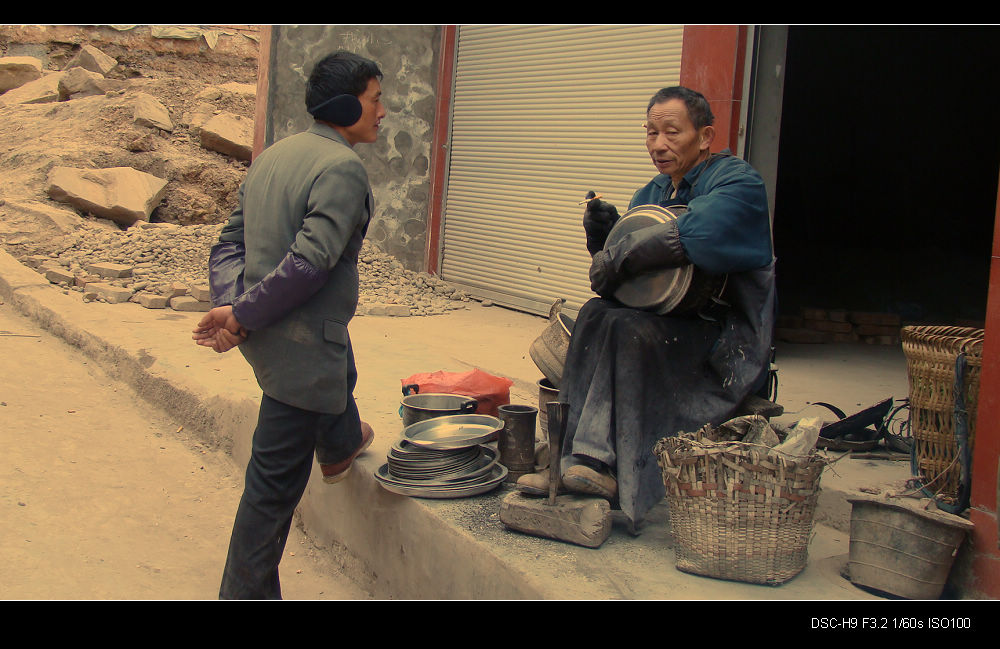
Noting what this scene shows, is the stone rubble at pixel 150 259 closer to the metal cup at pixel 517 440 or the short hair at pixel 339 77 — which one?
the metal cup at pixel 517 440

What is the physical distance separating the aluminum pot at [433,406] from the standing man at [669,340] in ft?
2.12

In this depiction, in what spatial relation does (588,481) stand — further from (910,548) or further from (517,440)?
(910,548)

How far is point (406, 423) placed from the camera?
3859 mm

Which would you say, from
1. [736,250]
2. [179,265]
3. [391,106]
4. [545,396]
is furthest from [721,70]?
[179,265]

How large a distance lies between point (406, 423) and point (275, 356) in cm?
99

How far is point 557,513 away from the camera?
3.04 m

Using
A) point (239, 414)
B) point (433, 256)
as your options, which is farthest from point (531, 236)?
point (239, 414)

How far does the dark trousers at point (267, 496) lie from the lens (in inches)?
120

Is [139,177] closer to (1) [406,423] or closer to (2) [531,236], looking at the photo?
(2) [531,236]

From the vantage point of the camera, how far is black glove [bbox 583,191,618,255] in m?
3.56

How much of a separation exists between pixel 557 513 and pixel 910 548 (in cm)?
111

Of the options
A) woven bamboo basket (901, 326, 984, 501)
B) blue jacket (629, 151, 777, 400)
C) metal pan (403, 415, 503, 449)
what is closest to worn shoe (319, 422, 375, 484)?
metal pan (403, 415, 503, 449)

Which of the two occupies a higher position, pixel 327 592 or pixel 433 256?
pixel 433 256

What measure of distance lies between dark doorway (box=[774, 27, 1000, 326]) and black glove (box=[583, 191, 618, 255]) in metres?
6.28
